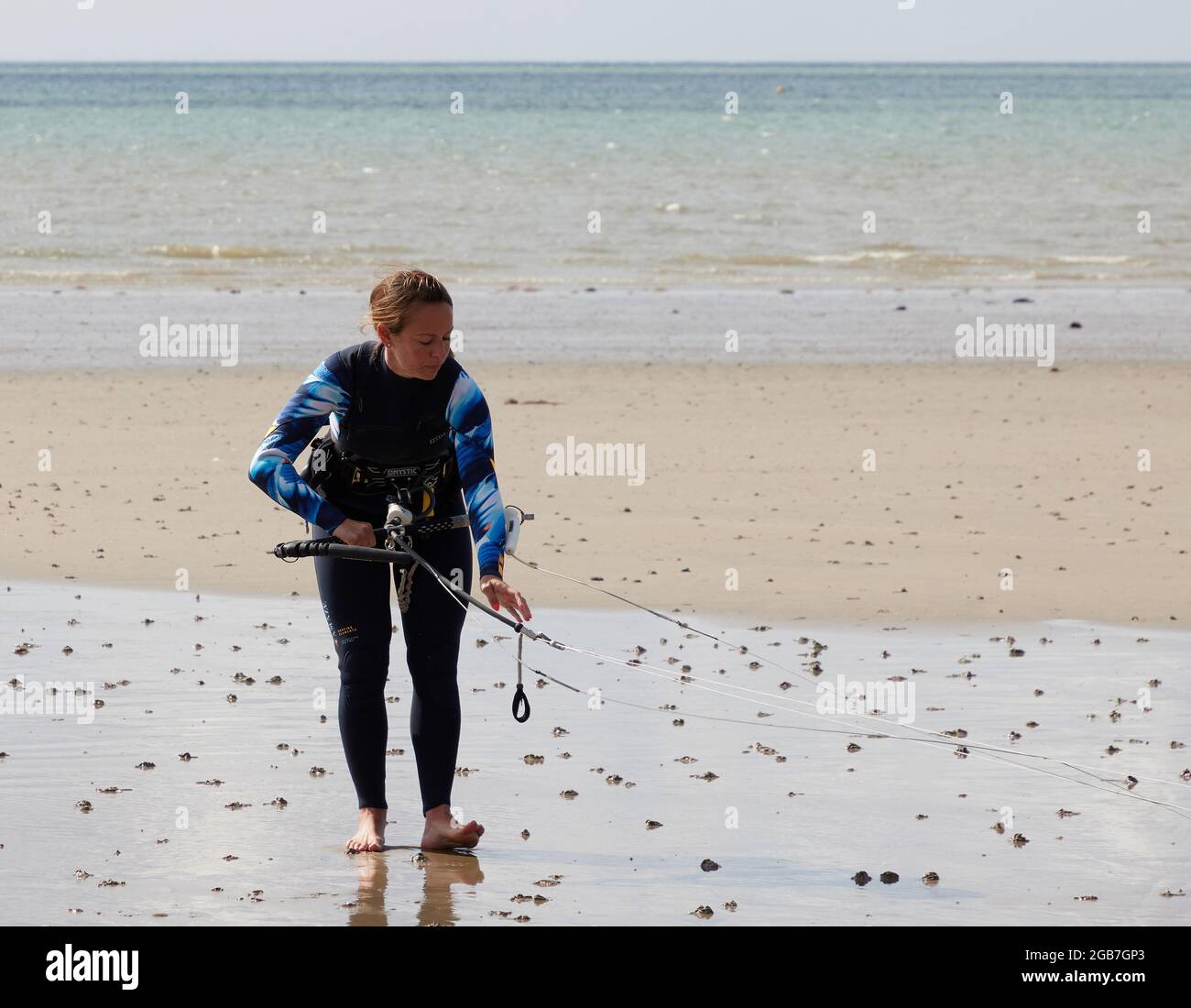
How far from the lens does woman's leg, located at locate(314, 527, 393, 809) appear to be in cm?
518

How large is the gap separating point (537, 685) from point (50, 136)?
5308 centimetres

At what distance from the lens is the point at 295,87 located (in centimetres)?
11588

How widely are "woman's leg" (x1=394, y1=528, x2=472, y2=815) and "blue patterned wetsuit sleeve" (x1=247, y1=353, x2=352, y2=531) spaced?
358 millimetres

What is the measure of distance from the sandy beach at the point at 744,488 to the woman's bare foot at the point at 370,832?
11.1 ft

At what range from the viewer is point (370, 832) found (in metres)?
5.28

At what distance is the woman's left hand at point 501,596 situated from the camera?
492cm

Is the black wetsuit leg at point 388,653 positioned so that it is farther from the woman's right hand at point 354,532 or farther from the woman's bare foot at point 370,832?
the woman's right hand at point 354,532

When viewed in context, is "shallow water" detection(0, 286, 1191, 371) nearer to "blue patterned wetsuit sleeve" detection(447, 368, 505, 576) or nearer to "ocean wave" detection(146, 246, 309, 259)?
"ocean wave" detection(146, 246, 309, 259)

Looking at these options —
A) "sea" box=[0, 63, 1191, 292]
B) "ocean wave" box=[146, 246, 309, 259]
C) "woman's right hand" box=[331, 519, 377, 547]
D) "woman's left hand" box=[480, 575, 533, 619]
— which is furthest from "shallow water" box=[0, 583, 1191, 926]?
"ocean wave" box=[146, 246, 309, 259]

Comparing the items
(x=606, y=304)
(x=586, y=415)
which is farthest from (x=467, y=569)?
(x=606, y=304)

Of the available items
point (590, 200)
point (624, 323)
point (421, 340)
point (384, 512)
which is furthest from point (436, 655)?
point (590, 200)

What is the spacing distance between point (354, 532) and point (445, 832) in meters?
0.97

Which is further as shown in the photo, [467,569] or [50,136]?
[50,136]
